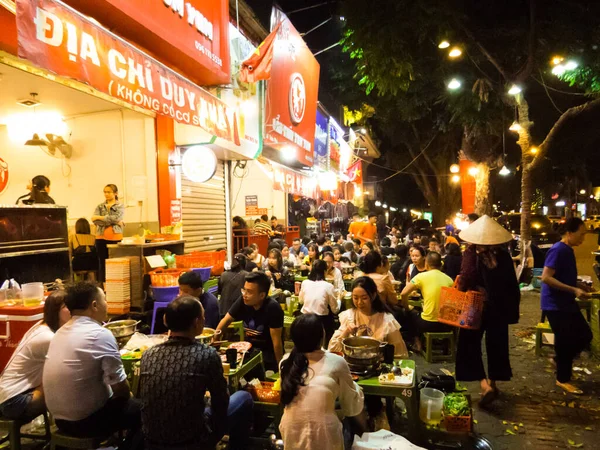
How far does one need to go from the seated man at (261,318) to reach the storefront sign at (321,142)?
1206 centimetres

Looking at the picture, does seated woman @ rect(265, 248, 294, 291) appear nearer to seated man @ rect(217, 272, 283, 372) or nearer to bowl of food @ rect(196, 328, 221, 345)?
seated man @ rect(217, 272, 283, 372)

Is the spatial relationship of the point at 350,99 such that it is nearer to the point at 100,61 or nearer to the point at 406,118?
the point at 406,118

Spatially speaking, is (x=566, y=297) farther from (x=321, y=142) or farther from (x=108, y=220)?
(x=321, y=142)

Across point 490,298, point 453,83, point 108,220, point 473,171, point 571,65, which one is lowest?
point 490,298

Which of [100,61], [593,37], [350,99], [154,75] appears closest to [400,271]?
[154,75]

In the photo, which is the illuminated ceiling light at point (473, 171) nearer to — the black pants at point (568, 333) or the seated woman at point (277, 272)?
the seated woman at point (277, 272)

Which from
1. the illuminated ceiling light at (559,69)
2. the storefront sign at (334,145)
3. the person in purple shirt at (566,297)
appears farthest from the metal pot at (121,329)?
the storefront sign at (334,145)

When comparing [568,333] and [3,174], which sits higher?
[3,174]

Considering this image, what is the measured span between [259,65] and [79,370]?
27.5ft

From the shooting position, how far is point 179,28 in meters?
7.36

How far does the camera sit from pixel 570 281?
5215 millimetres

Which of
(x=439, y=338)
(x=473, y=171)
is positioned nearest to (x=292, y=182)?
(x=439, y=338)

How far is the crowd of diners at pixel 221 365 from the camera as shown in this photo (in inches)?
109

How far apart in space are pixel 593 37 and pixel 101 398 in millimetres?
→ 12964
